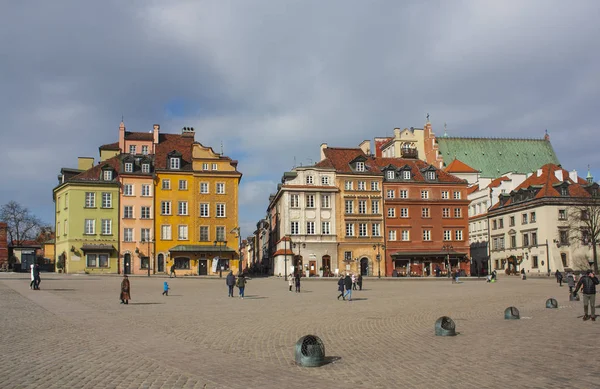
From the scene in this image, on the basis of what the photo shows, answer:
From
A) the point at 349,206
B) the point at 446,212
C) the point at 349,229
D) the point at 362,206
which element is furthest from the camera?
the point at 446,212

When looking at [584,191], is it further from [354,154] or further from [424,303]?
[424,303]

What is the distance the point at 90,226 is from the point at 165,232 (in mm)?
8545

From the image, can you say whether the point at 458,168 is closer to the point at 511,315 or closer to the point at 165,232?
the point at 165,232

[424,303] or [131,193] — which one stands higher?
[131,193]

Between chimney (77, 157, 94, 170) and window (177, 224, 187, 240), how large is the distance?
58.1ft

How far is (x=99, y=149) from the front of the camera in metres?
79.6

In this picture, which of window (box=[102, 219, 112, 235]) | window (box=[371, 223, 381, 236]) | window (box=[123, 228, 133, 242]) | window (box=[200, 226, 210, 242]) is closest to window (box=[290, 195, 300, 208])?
window (box=[371, 223, 381, 236])

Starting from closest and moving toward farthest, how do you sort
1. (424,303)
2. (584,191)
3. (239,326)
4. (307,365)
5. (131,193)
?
(307,365) < (239,326) < (424,303) < (131,193) < (584,191)

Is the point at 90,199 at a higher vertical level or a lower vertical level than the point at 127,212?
higher

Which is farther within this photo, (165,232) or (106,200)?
(165,232)

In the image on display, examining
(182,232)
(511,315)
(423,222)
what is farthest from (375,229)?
(511,315)

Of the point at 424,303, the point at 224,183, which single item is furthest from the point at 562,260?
the point at 424,303

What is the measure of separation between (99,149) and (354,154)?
111 ft

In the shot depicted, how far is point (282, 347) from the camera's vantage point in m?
15.3
